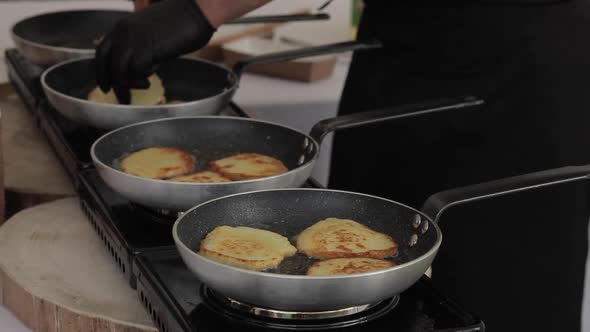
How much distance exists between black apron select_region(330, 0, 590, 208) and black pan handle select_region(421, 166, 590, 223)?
612mm

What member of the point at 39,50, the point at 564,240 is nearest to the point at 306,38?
the point at 39,50

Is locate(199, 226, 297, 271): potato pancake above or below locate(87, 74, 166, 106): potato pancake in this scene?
above

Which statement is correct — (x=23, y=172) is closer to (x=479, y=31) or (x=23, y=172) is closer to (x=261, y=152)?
(x=261, y=152)

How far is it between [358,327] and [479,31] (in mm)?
923

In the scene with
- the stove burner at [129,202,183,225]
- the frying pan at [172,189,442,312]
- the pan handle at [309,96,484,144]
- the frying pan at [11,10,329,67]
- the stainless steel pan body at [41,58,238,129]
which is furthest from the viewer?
the frying pan at [11,10,329,67]

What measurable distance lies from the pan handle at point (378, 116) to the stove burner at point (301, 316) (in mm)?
415

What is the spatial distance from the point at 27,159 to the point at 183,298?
846mm

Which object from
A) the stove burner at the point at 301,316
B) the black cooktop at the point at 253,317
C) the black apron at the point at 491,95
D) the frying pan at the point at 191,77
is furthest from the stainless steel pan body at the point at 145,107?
the stove burner at the point at 301,316

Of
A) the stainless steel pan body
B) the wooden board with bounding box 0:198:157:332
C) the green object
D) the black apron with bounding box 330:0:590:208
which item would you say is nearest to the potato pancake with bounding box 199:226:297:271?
the wooden board with bounding box 0:198:157:332

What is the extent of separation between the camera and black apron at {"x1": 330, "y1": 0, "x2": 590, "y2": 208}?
1.76 meters

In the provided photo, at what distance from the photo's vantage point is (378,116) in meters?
1.44

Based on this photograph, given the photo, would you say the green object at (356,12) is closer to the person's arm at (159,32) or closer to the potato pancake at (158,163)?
the person's arm at (159,32)

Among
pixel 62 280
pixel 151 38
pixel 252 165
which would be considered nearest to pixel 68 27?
pixel 151 38

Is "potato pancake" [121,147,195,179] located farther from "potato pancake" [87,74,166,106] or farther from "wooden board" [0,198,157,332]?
"potato pancake" [87,74,166,106]
